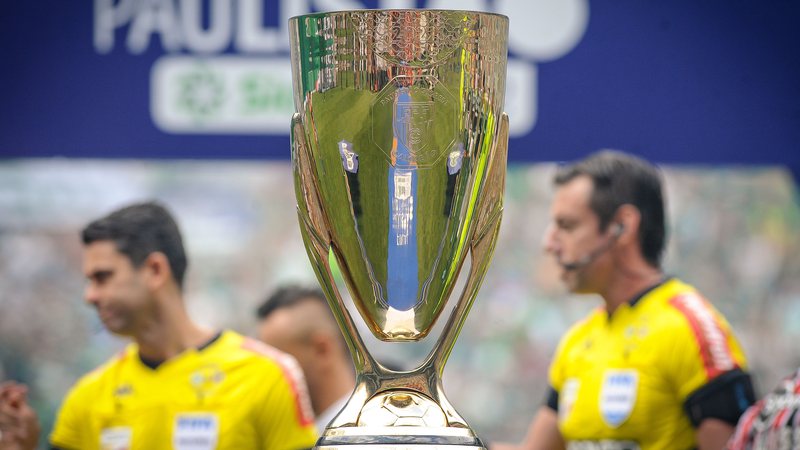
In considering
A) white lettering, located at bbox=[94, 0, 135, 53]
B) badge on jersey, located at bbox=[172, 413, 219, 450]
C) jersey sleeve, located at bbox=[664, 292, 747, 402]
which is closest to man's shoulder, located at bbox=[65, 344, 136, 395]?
badge on jersey, located at bbox=[172, 413, 219, 450]

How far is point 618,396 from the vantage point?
9.71ft

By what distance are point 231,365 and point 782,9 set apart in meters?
1.45

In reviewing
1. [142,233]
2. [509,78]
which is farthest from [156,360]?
[509,78]

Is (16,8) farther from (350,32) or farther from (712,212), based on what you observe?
(712,212)

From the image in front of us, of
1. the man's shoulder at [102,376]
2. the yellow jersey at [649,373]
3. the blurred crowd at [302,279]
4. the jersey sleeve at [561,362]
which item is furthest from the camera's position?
the blurred crowd at [302,279]

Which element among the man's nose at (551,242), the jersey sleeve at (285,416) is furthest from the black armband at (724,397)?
the jersey sleeve at (285,416)

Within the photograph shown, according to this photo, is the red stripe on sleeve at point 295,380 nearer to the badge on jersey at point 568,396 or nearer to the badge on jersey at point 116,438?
the badge on jersey at point 116,438

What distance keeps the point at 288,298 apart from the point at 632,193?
126 centimetres

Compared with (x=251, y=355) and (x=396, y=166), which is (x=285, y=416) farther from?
(x=396, y=166)

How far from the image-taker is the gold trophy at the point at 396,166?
4.15ft

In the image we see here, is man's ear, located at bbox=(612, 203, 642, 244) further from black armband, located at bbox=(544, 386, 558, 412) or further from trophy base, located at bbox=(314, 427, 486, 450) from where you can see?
trophy base, located at bbox=(314, 427, 486, 450)

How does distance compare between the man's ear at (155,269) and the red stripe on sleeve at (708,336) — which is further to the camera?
the man's ear at (155,269)

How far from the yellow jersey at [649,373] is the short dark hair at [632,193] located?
16 cm

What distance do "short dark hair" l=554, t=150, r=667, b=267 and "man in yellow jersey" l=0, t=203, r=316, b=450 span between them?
2.66ft
